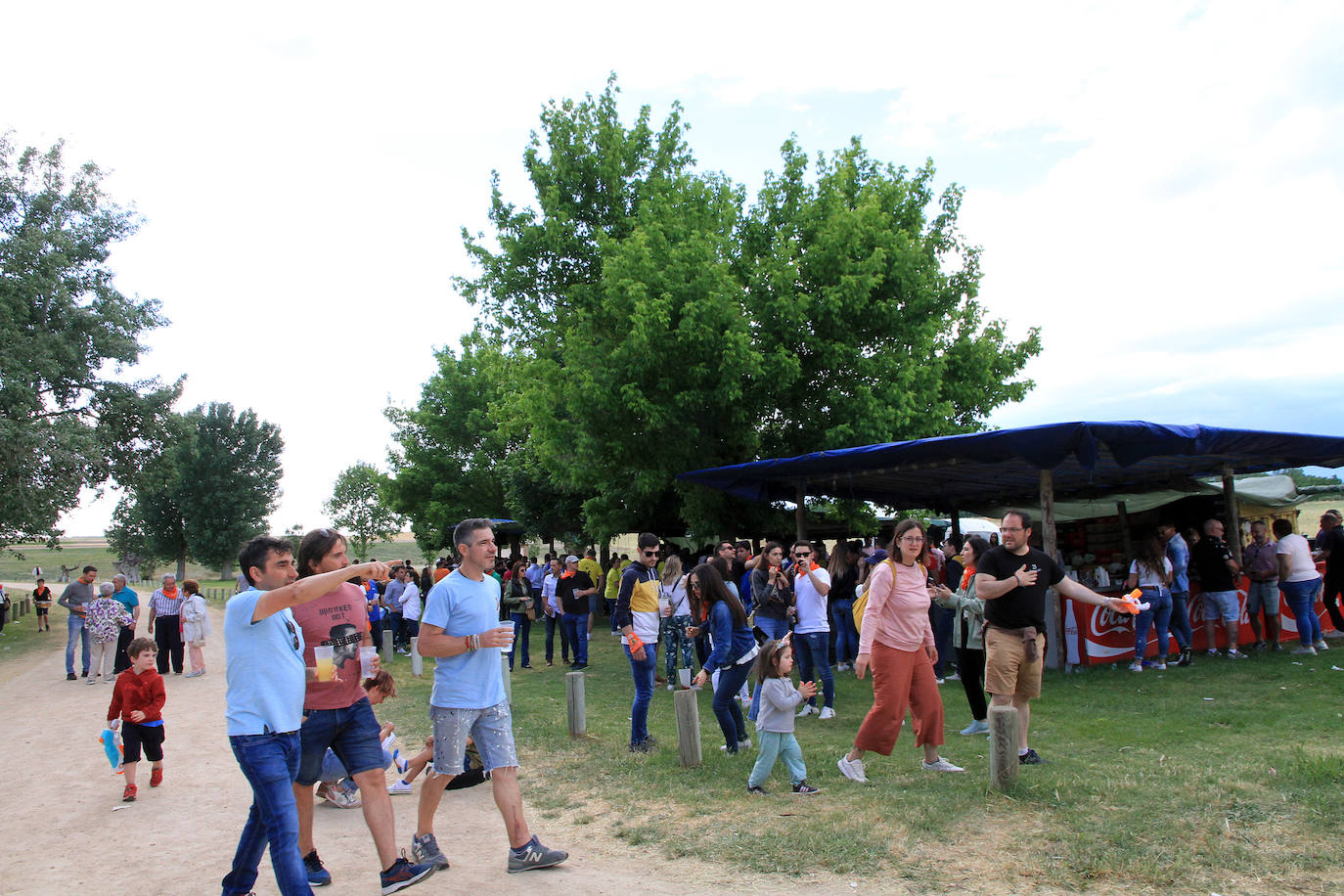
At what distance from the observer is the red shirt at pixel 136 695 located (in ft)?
23.9

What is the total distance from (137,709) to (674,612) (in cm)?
566

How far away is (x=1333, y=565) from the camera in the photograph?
1242cm

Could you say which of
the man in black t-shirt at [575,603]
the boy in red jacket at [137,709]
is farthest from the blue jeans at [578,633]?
the boy in red jacket at [137,709]

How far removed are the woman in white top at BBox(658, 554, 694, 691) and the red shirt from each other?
194 inches

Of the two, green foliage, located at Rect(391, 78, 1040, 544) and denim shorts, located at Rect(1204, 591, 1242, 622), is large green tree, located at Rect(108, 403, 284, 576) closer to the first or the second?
green foliage, located at Rect(391, 78, 1040, 544)

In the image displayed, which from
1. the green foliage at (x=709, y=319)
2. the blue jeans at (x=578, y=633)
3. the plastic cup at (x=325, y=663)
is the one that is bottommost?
the blue jeans at (x=578, y=633)

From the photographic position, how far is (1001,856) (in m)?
4.81

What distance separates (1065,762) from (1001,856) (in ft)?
7.29

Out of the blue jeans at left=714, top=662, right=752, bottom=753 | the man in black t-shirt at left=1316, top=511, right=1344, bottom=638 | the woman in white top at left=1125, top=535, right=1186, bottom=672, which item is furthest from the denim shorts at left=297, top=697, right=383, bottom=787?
the man in black t-shirt at left=1316, top=511, right=1344, bottom=638

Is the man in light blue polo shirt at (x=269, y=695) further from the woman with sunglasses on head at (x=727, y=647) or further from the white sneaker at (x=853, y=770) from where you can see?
the white sneaker at (x=853, y=770)

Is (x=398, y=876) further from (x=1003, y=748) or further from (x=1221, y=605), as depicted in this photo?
(x=1221, y=605)

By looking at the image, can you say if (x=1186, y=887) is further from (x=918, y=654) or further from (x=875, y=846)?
(x=918, y=654)

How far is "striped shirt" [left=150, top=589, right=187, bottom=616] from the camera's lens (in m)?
14.9

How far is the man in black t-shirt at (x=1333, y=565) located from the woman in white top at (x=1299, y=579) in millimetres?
1218
